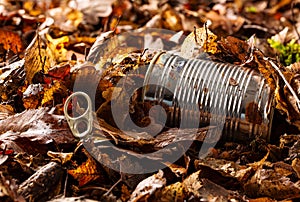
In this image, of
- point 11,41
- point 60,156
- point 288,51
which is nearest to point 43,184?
point 60,156

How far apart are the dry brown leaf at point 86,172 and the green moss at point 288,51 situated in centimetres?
195

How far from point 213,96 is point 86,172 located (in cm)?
88

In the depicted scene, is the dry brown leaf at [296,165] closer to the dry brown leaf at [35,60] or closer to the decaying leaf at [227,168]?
the decaying leaf at [227,168]

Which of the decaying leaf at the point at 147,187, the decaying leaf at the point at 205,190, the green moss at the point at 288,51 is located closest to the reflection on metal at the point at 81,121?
the decaying leaf at the point at 147,187

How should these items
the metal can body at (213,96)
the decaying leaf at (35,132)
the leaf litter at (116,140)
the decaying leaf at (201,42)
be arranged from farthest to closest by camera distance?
the decaying leaf at (201,42) → the metal can body at (213,96) → the decaying leaf at (35,132) → the leaf litter at (116,140)

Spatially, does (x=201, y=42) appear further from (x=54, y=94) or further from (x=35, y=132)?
(x=35, y=132)

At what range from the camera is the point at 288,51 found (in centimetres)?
402

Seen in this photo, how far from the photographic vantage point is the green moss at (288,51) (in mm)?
3945

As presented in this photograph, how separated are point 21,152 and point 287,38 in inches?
105

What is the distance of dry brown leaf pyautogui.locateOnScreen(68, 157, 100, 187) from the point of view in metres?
2.64

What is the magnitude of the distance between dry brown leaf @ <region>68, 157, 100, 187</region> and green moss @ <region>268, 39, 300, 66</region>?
6.39 ft

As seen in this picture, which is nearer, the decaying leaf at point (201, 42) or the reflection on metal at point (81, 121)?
the reflection on metal at point (81, 121)

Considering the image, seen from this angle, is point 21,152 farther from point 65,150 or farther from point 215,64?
point 215,64

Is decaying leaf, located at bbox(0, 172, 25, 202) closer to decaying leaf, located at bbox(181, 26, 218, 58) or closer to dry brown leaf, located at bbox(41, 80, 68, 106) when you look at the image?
dry brown leaf, located at bbox(41, 80, 68, 106)
